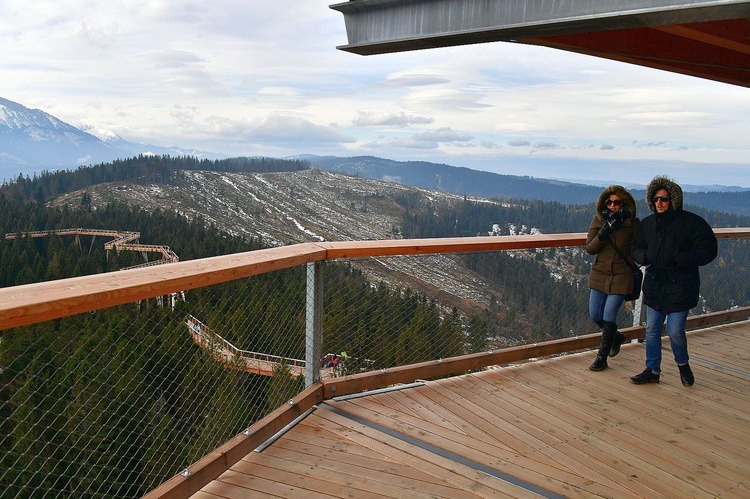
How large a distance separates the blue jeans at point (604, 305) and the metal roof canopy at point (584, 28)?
1.88 meters

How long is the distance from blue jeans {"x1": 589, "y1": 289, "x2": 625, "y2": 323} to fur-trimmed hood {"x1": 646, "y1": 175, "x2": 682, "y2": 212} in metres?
0.77

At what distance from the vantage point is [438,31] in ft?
12.1

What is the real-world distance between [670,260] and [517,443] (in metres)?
1.87

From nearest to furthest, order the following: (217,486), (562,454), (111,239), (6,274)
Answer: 1. (217,486)
2. (562,454)
3. (6,274)
4. (111,239)

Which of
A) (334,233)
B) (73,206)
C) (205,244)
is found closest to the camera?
(205,244)

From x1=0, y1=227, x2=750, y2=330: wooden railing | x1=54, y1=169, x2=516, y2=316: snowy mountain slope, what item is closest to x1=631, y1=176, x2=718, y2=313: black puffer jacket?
x1=0, y1=227, x2=750, y2=330: wooden railing

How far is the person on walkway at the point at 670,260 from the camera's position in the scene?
397cm

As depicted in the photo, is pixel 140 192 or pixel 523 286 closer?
pixel 523 286

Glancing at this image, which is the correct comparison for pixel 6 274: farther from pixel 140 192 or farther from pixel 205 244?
pixel 140 192

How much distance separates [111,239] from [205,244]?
17.0m

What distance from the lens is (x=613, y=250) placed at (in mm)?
4363

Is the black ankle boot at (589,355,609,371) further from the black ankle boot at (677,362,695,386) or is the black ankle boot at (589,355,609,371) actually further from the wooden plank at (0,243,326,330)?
the wooden plank at (0,243,326,330)

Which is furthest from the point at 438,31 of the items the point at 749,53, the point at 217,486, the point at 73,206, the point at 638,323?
the point at 73,206

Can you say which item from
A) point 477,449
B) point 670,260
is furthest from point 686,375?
point 477,449
